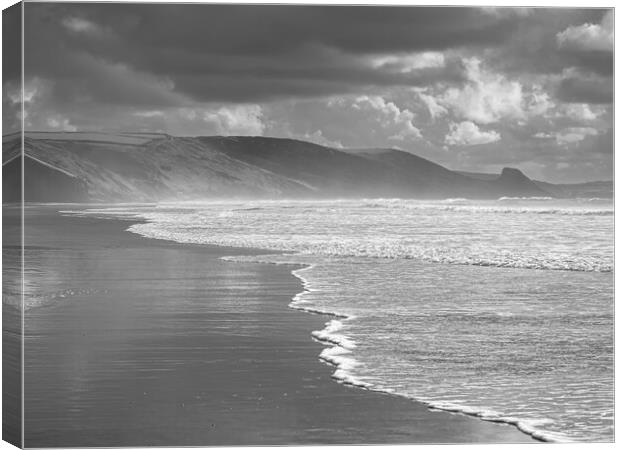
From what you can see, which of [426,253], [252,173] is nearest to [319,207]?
[252,173]

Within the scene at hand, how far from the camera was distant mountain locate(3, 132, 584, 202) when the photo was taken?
10031 millimetres

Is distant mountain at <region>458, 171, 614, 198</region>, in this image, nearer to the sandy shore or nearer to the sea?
the sea

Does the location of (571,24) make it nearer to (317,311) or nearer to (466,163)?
(466,163)

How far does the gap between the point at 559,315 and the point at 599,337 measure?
0.54 m

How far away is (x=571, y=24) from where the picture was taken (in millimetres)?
9977

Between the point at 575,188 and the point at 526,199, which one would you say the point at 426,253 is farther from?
the point at 575,188

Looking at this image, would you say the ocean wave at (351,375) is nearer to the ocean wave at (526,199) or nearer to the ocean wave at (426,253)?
the ocean wave at (426,253)

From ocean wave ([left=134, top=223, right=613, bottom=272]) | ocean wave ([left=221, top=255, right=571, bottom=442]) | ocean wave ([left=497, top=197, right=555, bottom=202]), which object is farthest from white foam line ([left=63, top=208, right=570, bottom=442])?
ocean wave ([left=497, top=197, right=555, bottom=202])

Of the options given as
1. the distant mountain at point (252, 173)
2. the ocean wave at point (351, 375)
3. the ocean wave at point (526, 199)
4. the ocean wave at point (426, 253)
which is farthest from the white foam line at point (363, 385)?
the ocean wave at point (526, 199)

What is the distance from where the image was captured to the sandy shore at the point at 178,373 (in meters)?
7.98

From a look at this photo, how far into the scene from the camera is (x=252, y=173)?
423 inches

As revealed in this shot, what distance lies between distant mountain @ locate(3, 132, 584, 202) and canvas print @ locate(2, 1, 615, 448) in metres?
0.02

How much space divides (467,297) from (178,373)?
10.1 ft

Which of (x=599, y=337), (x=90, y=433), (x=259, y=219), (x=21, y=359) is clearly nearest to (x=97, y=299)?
(x=21, y=359)
